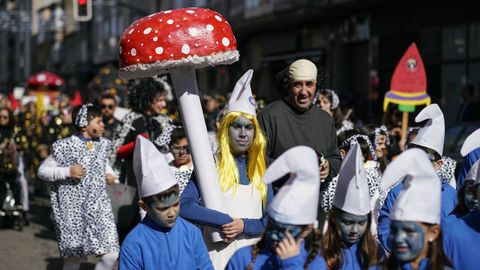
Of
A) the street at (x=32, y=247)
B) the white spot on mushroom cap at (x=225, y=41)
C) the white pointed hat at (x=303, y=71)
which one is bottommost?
the street at (x=32, y=247)

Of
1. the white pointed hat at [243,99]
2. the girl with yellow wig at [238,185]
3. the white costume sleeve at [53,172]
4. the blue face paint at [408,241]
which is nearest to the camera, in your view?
the blue face paint at [408,241]

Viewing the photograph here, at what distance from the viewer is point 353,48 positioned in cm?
2659

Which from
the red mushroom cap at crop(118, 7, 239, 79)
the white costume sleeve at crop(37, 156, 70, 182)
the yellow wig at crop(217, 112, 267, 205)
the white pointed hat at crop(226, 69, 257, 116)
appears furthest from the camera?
the white costume sleeve at crop(37, 156, 70, 182)

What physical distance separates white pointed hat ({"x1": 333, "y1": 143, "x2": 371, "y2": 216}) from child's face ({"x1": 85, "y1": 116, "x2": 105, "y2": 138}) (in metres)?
3.97

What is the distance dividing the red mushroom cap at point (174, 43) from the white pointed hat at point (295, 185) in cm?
180

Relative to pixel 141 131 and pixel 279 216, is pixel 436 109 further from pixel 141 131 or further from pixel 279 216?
pixel 141 131

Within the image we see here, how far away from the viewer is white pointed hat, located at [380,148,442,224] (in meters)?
4.09

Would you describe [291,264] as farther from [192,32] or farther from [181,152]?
[181,152]

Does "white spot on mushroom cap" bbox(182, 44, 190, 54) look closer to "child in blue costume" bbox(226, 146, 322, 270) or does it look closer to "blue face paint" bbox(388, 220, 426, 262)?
"child in blue costume" bbox(226, 146, 322, 270)

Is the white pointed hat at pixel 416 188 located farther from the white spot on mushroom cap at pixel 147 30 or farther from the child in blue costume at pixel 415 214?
the white spot on mushroom cap at pixel 147 30

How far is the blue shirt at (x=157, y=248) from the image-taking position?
4.95 metres

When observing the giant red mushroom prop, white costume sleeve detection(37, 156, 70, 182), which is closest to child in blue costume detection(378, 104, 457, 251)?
the giant red mushroom prop

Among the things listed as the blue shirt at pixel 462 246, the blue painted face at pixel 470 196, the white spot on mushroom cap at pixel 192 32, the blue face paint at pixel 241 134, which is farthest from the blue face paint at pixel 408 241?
the white spot on mushroom cap at pixel 192 32

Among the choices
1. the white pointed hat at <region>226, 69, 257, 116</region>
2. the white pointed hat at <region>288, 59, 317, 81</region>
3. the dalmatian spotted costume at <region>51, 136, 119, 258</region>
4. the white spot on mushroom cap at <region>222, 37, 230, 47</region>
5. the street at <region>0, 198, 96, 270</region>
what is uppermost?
the white spot on mushroom cap at <region>222, 37, 230, 47</region>
